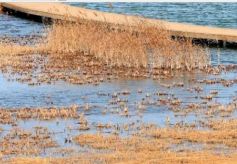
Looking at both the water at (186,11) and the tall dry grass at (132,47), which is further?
the water at (186,11)

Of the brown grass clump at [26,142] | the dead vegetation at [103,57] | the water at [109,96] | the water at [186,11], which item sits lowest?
the water at [186,11]

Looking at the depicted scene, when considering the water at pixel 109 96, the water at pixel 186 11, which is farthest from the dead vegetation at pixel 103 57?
the water at pixel 186 11

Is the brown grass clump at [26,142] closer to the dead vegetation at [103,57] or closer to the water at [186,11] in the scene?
the dead vegetation at [103,57]

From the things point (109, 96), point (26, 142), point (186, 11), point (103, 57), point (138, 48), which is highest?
point (26, 142)

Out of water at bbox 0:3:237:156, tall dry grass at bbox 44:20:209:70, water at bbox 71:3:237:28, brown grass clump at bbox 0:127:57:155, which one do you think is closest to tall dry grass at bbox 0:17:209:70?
tall dry grass at bbox 44:20:209:70

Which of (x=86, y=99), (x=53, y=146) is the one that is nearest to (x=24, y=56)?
(x=86, y=99)

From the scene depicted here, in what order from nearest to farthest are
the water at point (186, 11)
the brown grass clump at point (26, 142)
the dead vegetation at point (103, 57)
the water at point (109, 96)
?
the brown grass clump at point (26, 142), the water at point (109, 96), the dead vegetation at point (103, 57), the water at point (186, 11)

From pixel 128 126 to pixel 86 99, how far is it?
480 centimetres

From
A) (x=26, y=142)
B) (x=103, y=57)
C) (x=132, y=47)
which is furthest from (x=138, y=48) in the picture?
(x=26, y=142)

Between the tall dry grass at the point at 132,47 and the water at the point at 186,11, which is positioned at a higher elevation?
the tall dry grass at the point at 132,47

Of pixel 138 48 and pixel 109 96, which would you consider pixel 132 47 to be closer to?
pixel 138 48

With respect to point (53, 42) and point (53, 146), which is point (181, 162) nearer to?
point (53, 146)

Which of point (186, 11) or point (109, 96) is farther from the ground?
point (109, 96)

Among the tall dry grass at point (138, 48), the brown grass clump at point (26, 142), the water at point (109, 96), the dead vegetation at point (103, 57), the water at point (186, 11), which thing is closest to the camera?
the brown grass clump at point (26, 142)
